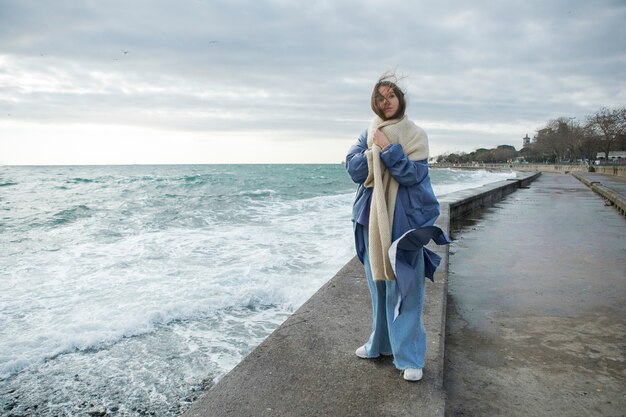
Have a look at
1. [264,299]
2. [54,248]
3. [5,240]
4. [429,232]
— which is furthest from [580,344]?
[5,240]

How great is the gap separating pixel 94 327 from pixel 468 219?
27.7 feet

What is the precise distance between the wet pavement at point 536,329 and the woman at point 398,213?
0.51 metres

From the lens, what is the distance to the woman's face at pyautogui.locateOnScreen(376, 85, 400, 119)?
230 cm

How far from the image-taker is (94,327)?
4523mm

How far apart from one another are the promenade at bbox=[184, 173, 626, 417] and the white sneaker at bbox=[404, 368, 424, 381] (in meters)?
0.05

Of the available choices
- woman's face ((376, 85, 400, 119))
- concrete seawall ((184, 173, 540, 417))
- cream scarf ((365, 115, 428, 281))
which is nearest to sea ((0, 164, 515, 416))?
concrete seawall ((184, 173, 540, 417))

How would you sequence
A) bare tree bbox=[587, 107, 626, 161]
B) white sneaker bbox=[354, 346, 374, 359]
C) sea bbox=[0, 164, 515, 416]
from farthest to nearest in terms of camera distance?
1. bare tree bbox=[587, 107, 626, 161]
2. sea bbox=[0, 164, 515, 416]
3. white sneaker bbox=[354, 346, 374, 359]

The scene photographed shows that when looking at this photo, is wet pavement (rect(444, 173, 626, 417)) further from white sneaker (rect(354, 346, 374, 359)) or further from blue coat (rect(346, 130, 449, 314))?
blue coat (rect(346, 130, 449, 314))

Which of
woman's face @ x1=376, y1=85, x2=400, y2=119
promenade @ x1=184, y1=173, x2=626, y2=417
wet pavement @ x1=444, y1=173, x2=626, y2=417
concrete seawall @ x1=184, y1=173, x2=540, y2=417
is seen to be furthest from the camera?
wet pavement @ x1=444, y1=173, x2=626, y2=417

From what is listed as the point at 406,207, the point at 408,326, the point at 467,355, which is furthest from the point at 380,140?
the point at 467,355

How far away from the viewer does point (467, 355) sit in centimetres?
301

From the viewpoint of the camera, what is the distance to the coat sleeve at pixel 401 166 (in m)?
2.20

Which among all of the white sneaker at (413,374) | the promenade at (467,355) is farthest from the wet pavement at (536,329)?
the white sneaker at (413,374)

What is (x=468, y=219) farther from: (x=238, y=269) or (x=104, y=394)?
(x=104, y=394)
